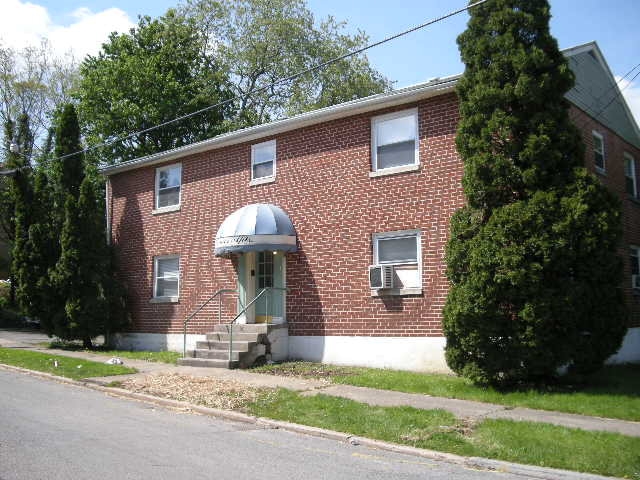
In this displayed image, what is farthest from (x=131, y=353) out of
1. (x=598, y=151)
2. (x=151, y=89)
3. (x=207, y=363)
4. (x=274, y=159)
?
(x=151, y=89)

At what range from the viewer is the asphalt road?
6.06m

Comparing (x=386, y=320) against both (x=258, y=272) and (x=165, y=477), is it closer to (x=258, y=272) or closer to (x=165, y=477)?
(x=258, y=272)

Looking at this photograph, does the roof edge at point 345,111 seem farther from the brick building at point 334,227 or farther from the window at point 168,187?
the window at point 168,187

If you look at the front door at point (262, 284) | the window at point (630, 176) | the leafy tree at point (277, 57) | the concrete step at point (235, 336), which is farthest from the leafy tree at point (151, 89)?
the window at point (630, 176)

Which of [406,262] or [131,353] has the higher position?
[406,262]

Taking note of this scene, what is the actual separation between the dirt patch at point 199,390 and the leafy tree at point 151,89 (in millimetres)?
20078

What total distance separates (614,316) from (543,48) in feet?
15.6

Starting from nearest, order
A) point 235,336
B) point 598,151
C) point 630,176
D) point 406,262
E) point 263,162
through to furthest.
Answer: point 406,262 < point 235,336 < point 598,151 < point 263,162 < point 630,176

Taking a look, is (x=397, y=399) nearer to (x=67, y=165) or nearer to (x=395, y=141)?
(x=395, y=141)

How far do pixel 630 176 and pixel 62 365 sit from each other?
1578 centimetres

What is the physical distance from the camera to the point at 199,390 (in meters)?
11.2

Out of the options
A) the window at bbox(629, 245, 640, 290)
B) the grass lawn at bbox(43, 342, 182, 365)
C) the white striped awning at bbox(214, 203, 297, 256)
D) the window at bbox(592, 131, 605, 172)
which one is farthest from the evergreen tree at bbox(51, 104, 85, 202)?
the window at bbox(629, 245, 640, 290)

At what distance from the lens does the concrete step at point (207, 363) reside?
1405 centimetres

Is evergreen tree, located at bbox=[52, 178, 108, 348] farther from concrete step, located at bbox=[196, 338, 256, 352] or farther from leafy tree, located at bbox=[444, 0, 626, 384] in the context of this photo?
leafy tree, located at bbox=[444, 0, 626, 384]
